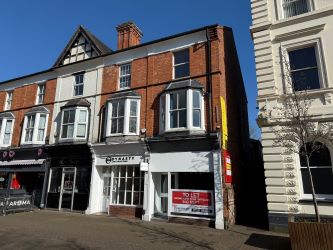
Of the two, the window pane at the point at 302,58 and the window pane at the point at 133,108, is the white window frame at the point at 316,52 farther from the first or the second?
the window pane at the point at 133,108

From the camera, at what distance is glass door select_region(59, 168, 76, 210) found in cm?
1641

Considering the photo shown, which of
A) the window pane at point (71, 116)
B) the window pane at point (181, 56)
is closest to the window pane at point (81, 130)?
the window pane at point (71, 116)

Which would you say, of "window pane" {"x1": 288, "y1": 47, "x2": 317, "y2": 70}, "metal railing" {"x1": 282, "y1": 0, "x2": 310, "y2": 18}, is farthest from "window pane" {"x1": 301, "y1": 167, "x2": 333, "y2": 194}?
"metal railing" {"x1": 282, "y1": 0, "x2": 310, "y2": 18}

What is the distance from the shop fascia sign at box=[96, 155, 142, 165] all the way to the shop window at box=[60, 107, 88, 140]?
2.05 m

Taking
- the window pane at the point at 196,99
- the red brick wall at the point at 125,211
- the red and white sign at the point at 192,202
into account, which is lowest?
the red brick wall at the point at 125,211

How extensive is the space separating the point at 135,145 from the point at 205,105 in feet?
14.1

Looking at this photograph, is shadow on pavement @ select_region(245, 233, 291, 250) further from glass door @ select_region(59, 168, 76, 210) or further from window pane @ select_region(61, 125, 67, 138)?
window pane @ select_region(61, 125, 67, 138)

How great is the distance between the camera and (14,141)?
790 inches

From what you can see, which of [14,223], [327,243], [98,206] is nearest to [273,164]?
[327,243]

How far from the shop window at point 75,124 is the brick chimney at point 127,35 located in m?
5.26

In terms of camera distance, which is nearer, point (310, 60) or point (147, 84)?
point (310, 60)

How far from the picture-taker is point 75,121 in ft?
55.6

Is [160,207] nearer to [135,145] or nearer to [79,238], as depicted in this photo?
[135,145]

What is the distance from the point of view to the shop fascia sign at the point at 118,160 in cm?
1478
